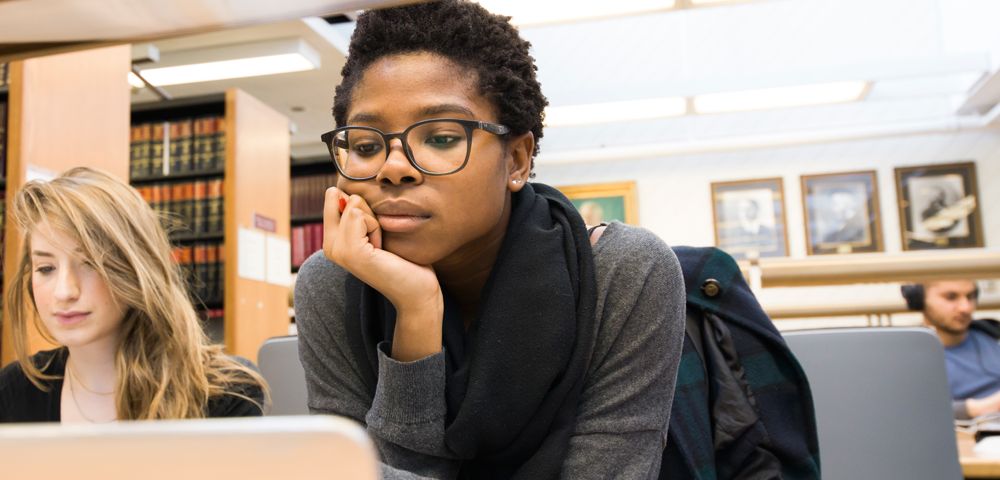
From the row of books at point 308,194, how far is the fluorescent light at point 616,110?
1.68m

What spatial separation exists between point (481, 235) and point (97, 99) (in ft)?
9.77

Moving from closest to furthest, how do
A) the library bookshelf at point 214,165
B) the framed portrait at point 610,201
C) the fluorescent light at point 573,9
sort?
the library bookshelf at point 214,165 → the fluorescent light at point 573,9 → the framed portrait at point 610,201

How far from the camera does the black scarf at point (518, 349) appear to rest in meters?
0.90

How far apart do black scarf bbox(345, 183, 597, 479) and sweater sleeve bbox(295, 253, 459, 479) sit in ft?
0.08

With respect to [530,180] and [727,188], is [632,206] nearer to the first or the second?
[727,188]

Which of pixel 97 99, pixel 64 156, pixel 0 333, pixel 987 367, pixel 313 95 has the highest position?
pixel 313 95

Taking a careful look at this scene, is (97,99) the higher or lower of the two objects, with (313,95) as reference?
lower

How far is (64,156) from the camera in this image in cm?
321

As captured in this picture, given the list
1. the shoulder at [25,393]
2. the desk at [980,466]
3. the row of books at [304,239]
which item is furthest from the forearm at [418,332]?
the row of books at [304,239]

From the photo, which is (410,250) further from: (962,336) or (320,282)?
(962,336)

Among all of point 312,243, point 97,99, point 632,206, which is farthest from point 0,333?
point 632,206

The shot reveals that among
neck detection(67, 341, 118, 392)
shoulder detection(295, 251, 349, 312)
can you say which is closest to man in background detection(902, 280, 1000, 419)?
shoulder detection(295, 251, 349, 312)

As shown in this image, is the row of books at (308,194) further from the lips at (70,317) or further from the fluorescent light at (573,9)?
the lips at (70,317)

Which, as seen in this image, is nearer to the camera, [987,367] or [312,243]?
[987,367]
